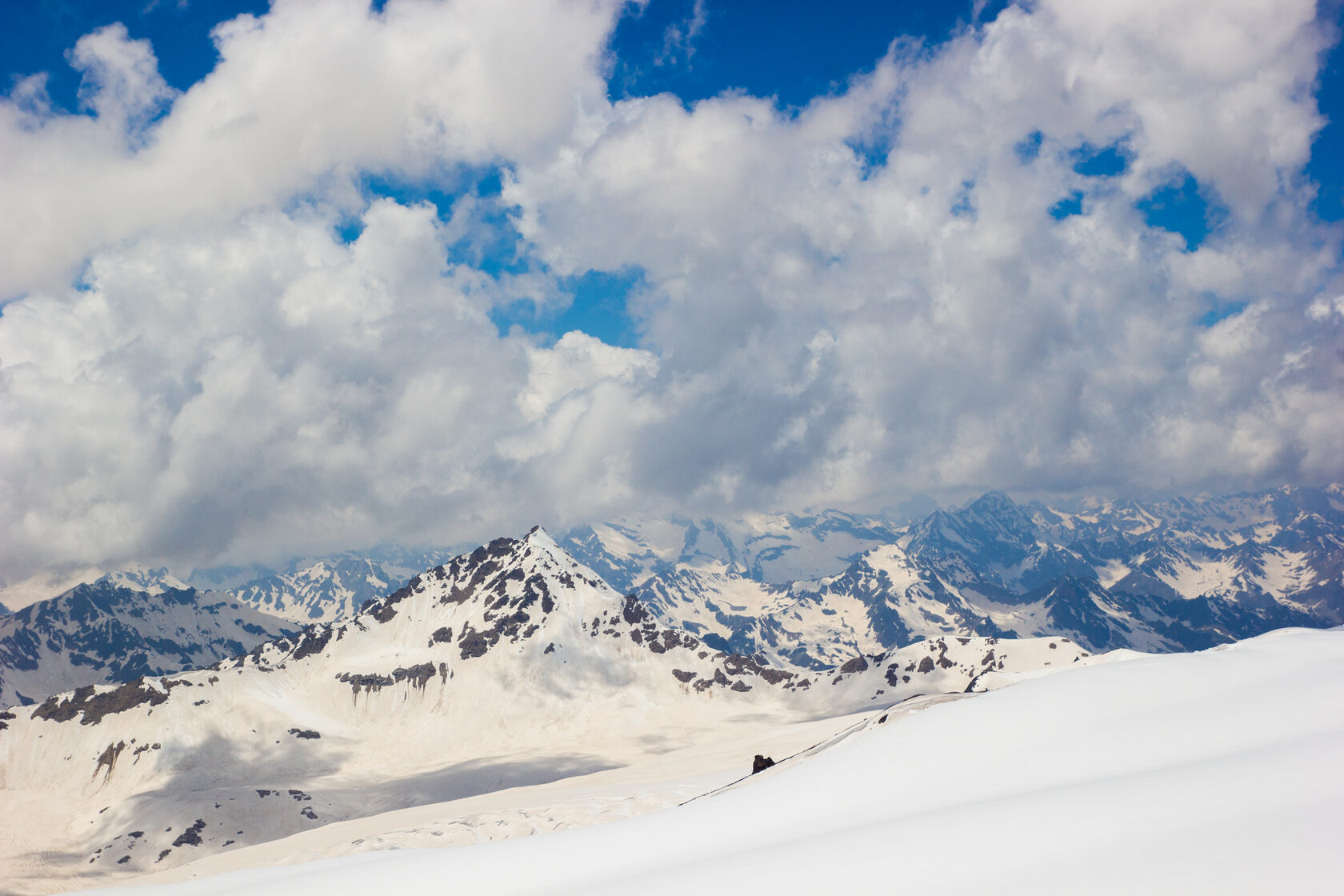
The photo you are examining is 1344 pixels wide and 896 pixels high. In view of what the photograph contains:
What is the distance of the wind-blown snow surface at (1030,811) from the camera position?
444 inches

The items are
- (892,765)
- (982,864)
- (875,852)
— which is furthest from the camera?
(892,765)

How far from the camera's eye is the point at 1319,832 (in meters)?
10.6

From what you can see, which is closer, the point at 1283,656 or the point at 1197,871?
the point at 1197,871

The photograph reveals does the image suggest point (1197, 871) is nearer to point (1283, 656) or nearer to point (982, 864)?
point (982, 864)

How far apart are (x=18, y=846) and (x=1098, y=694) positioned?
911ft

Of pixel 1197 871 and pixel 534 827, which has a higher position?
pixel 1197 871

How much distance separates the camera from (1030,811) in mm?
14508

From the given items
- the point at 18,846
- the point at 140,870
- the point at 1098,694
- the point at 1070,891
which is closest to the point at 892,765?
the point at 1098,694

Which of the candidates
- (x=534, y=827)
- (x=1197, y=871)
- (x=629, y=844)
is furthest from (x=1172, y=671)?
(x=534, y=827)

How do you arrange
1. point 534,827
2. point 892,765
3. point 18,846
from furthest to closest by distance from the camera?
1. point 18,846
2. point 534,827
3. point 892,765

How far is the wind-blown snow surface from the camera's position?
37.0 feet

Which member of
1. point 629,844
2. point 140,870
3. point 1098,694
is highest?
point 1098,694

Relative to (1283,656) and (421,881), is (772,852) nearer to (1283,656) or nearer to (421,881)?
(421,881)

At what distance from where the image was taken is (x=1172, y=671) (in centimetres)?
2309
